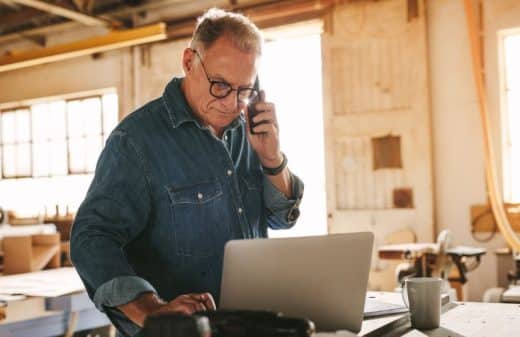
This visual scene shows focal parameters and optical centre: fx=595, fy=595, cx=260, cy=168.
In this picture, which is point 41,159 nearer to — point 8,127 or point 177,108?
point 8,127

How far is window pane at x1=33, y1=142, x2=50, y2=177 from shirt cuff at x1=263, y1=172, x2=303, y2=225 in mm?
6771

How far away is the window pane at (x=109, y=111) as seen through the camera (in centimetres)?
750

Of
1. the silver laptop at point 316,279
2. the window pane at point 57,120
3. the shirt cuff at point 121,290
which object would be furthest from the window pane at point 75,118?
the silver laptop at point 316,279

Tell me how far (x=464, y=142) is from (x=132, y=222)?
14.8 ft

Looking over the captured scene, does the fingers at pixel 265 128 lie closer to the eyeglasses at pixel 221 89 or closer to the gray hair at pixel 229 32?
the eyeglasses at pixel 221 89

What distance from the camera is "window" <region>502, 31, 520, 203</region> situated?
207 inches

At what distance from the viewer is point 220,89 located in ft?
5.19

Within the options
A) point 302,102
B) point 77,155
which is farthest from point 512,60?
point 77,155

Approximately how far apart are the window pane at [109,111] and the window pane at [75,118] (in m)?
0.40

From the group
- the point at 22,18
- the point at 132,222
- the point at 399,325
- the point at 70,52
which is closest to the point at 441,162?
the point at 70,52

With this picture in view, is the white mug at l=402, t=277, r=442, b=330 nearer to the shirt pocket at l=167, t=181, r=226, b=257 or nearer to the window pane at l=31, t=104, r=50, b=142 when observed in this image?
the shirt pocket at l=167, t=181, r=226, b=257

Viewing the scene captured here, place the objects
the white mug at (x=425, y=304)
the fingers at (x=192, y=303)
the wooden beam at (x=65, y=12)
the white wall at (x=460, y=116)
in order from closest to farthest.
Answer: the fingers at (x=192, y=303) → the white mug at (x=425, y=304) → the white wall at (x=460, y=116) → the wooden beam at (x=65, y=12)

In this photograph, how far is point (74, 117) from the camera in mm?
7820

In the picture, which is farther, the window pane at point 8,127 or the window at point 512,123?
the window pane at point 8,127
